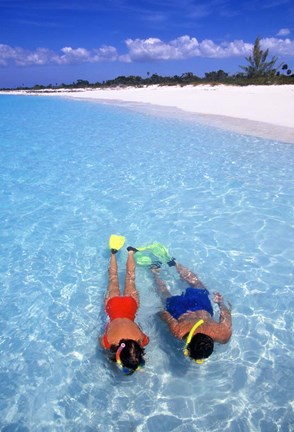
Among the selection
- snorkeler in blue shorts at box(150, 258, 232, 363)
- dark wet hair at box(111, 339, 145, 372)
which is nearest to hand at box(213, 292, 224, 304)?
snorkeler in blue shorts at box(150, 258, 232, 363)

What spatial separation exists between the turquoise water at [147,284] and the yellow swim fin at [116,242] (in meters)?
0.22

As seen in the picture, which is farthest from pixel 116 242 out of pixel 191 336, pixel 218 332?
pixel 191 336

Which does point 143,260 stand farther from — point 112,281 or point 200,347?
point 200,347

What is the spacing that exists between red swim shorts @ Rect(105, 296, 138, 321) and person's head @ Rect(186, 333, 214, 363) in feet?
3.46

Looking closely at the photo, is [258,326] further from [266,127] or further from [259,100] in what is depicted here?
[259,100]

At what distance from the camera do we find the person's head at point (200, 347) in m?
3.86

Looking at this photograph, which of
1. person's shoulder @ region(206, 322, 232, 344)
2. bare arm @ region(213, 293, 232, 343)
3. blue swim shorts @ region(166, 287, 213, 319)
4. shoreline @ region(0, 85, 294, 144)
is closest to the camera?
person's shoulder @ region(206, 322, 232, 344)

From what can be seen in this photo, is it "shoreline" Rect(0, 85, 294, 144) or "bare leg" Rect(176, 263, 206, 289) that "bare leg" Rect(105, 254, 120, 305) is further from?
"shoreline" Rect(0, 85, 294, 144)

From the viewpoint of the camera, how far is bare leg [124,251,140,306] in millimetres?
5456

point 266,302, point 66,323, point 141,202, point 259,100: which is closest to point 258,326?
point 266,302

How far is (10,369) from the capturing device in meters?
4.47

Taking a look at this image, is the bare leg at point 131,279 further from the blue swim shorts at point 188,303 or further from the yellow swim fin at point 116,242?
the blue swim shorts at point 188,303

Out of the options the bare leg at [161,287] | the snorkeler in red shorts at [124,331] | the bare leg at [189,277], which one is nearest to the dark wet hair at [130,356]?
the snorkeler in red shorts at [124,331]

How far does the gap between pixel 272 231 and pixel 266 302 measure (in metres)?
2.52
